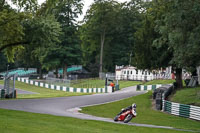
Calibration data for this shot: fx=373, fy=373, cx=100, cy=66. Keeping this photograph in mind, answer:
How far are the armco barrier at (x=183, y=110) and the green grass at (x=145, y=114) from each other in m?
0.61

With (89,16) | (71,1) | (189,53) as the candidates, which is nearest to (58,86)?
(71,1)

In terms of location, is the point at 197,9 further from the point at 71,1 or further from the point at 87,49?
the point at 87,49

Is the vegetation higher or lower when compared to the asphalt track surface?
higher

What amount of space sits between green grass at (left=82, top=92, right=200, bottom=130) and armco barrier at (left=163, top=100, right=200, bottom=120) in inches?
23.9

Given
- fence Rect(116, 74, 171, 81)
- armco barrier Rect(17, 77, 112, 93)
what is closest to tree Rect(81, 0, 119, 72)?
fence Rect(116, 74, 171, 81)

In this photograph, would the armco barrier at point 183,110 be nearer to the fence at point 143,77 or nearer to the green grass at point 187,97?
the green grass at point 187,97

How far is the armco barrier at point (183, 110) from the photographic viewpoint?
2416 centimetres

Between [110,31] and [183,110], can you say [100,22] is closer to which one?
[110,31]

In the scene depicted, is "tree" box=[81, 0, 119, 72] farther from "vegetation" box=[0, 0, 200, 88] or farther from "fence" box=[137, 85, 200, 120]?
"fence" box=[137, 85, 200, 120]

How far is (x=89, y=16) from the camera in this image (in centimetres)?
8131

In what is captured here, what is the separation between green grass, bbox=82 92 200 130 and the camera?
2202 centimetres

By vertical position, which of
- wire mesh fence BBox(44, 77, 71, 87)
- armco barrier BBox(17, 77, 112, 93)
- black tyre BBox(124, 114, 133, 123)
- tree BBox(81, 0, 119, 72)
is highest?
tree BBox(81, 0, 119, 72)

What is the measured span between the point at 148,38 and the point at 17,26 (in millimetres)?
13038

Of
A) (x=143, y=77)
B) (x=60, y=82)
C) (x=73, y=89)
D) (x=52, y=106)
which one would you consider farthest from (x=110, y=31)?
(x=52, y=106)
